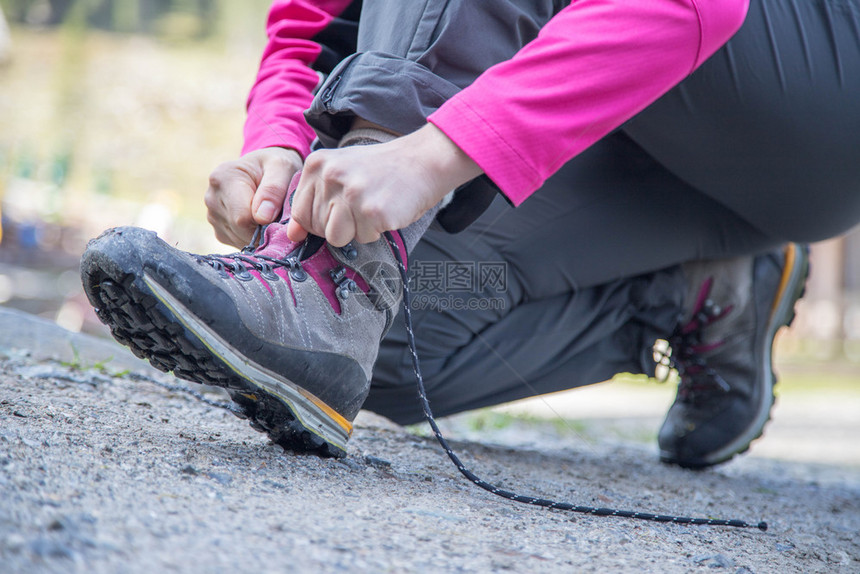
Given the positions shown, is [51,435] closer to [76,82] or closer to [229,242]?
[229,242]

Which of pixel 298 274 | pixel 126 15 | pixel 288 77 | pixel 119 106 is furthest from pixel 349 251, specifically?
pixel 126 15

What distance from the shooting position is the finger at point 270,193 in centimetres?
90

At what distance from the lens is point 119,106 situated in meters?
20.5

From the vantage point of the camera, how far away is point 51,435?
793 millimetres

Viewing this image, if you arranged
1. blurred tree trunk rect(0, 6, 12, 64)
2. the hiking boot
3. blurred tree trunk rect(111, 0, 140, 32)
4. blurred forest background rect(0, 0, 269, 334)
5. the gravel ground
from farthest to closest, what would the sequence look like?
blurred tree trunk rect(111, 0, 140, 32)
blurred tree trunk rect(0, 6, 12, 64)
blurred forest background rect(0, 0, 269, 334)
the hiking boot
the gravel ground

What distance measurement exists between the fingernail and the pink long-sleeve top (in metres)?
0.28

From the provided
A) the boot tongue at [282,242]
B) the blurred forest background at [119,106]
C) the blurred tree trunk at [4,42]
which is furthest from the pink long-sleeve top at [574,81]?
the blurred tree trunk at [4,42]

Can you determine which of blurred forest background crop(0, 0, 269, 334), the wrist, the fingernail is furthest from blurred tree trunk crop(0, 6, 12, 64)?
the wrist

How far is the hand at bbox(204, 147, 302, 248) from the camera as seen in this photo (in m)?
0.91

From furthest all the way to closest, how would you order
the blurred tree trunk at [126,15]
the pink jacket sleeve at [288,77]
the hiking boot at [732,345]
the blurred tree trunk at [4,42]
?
1. the blurred tree trunk at [126,15]
2. the blurred tree trunk at [4,42]
3. the hiking boot at [732,345]
4. the pink jacket sleeve at [288,77]

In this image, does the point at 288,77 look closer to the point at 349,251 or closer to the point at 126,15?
the point at 349,251

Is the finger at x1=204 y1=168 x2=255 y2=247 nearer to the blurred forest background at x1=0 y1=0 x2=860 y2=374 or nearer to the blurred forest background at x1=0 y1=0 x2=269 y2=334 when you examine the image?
the blurred forest background at x1=0 y1=0 x2=860 y2=374

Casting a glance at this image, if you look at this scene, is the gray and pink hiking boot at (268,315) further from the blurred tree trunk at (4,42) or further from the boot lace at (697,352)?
the blurred tree trunk at (4,42)

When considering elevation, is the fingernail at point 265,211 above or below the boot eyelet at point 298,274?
above
